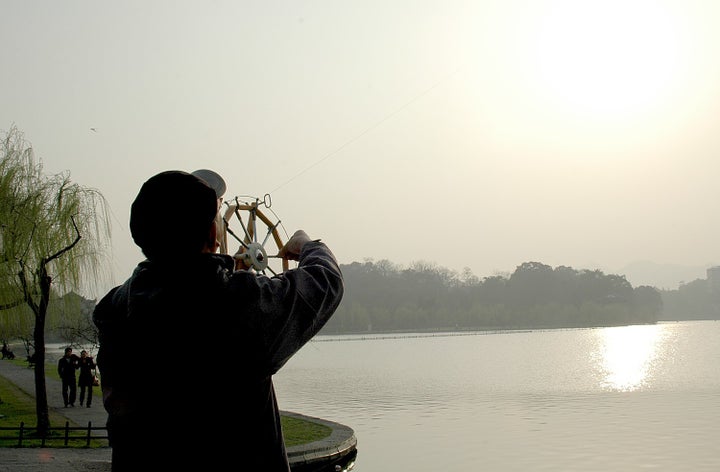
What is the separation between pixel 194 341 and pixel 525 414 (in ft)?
104

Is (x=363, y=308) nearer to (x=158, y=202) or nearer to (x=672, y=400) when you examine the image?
(x=672, y=400)

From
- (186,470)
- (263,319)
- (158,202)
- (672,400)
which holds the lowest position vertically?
(672,400)

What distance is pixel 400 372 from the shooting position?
199ft

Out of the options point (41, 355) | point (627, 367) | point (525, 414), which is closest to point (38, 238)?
point (41, 355)

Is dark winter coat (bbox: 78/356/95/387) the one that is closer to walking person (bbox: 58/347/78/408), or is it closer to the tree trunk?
walking person (bbox: 58/347/78/408)

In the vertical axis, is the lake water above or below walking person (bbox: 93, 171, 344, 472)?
below

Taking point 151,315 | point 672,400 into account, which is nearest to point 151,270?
point 151,315

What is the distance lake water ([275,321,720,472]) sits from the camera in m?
22.0

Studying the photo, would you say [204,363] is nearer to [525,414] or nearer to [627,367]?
[525,414]

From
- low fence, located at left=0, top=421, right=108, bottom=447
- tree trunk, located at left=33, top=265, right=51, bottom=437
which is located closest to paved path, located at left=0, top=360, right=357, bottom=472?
low fence, located at left=0, top=421, right=108, bottom=447

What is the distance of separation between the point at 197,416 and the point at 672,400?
3781cm

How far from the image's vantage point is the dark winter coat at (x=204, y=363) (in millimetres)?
1885

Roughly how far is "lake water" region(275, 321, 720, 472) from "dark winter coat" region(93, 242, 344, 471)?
18318 millimetres

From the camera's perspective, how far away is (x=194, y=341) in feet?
6.18
